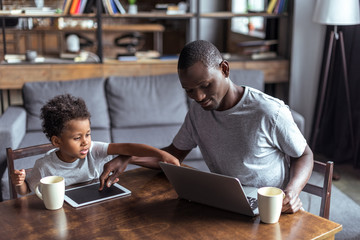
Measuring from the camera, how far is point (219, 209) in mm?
1476

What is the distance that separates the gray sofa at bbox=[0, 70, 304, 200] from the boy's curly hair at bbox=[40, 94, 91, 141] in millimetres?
1531

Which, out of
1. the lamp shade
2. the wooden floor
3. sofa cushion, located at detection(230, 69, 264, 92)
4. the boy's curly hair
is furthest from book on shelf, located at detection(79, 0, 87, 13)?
the wooden floor

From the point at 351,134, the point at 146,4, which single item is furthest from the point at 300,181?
the point at 146,4

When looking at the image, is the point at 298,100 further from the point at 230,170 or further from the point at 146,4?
the point at 146,4

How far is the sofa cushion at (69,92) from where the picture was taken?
352 cm

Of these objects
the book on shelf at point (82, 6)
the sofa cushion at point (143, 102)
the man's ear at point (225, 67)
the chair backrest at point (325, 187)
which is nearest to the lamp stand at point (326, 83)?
the sofa cushion at point (143, 102)

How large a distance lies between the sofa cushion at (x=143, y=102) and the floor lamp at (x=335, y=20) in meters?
1.13

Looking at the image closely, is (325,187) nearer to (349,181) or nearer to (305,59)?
(349,181)

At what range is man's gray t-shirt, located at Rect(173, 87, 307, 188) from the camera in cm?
164

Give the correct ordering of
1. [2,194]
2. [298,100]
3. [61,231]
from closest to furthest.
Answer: [61,231]
[2,194]
[298,100]

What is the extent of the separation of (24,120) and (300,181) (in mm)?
2424

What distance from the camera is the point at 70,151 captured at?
1.76m

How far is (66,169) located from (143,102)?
1911 millimetres

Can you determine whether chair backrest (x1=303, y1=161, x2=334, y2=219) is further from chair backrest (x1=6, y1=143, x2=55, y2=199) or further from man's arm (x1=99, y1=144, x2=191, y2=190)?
chair backrest (x1=6, y1=143, x2=55, y2=199)
